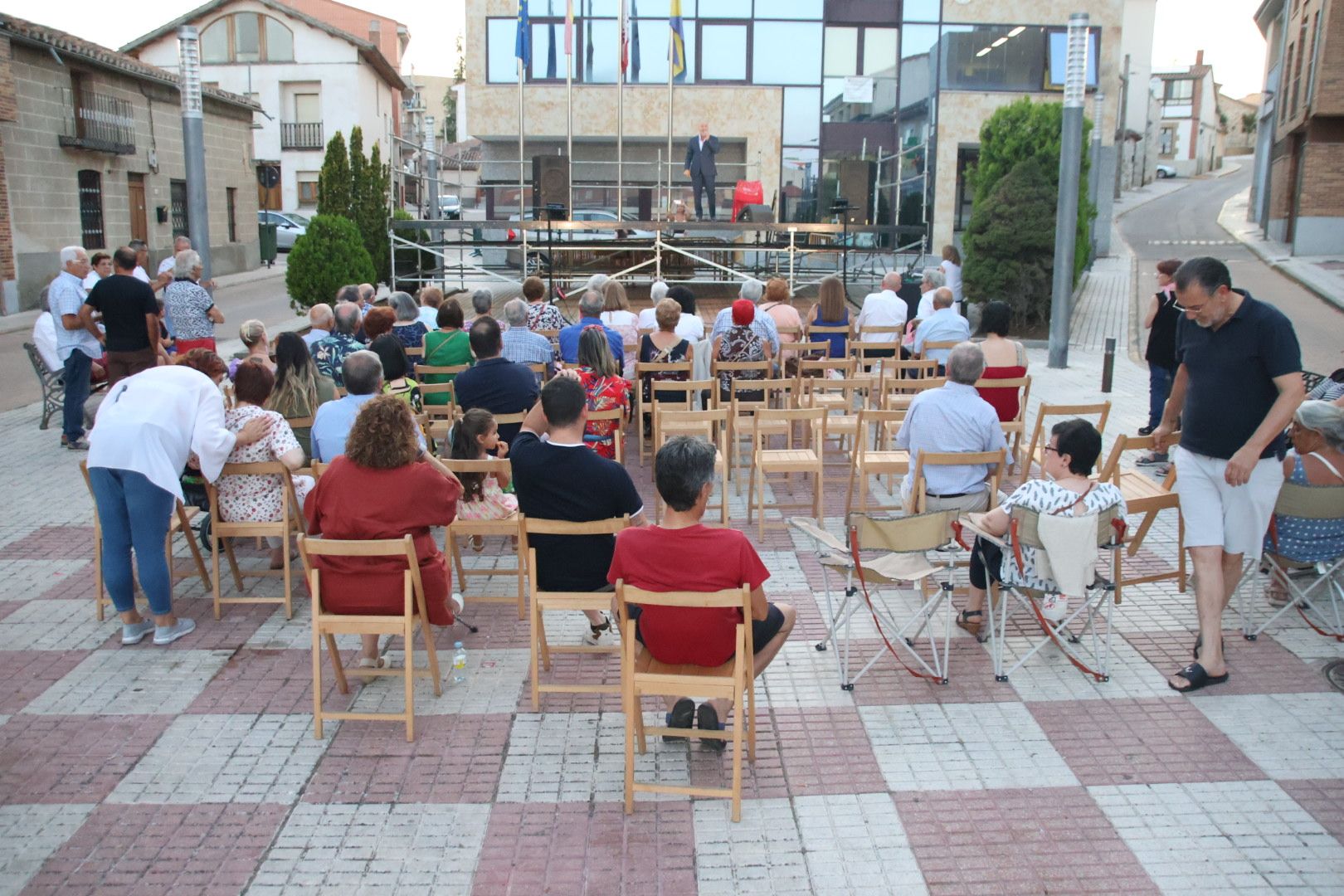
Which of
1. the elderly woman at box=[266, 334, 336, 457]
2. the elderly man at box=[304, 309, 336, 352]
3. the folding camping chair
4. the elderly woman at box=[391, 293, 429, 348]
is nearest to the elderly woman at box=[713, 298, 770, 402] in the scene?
the elderly woman at box=[391, 293, 429, 348]

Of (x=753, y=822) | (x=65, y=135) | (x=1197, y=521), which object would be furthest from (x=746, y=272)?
(x=753, y=822)

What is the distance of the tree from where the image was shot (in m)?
16.4

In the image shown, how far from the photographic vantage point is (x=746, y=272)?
71.1ft

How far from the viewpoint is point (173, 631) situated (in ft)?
17.7

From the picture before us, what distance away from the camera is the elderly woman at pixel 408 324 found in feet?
29.9

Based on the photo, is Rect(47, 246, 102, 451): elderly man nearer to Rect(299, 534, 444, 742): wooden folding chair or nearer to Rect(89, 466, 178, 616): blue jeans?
Rect(89, 466, 178, 616): blue jeans

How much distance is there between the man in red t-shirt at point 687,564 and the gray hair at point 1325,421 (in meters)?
3.10

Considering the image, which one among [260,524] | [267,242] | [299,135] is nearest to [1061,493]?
[260,524]

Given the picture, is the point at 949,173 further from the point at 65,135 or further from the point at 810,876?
the point at 810,876

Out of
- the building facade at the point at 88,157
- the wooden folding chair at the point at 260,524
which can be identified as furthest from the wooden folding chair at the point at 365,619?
the building facade at the point at 88,157

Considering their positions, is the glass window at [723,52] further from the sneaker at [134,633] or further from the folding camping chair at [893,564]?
the sneaker at [134,633]

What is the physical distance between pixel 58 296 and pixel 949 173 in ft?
68.4

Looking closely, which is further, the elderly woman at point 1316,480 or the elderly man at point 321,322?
the elderly man at point 321,322

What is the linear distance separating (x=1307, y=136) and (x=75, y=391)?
91.8 ft
